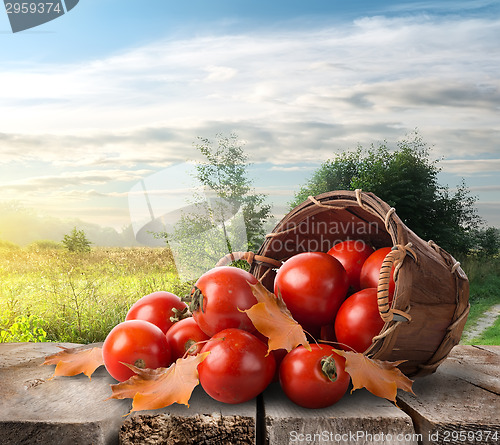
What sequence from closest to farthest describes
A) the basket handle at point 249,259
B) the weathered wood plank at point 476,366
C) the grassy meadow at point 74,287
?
the weathered wood plank at point 476,366 < the basket handle at point 249,259 < the grassy meadow at point 74,287

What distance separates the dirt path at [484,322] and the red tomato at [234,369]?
619cm

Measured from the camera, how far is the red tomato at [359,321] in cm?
140

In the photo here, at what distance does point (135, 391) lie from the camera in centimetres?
128

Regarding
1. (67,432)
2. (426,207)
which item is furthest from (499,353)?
(426,207)

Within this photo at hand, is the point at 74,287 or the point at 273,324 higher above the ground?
the point at 273,324

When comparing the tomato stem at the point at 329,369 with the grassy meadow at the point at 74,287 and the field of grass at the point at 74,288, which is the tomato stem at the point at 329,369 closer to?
the grassy meadow at the point at 74,287

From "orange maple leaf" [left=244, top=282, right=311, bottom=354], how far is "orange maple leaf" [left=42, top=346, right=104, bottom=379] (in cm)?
65

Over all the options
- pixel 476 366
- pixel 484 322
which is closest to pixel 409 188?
pixel 484 322

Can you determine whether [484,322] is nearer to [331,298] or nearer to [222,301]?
[331,298]

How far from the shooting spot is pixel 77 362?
1637mm

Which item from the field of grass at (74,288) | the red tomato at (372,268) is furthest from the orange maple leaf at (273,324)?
the field of grass at (74,288)

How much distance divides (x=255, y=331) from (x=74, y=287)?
350 centimetres

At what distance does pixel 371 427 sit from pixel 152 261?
470 centimetres

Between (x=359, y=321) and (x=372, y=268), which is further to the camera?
(x=372, y=268)
